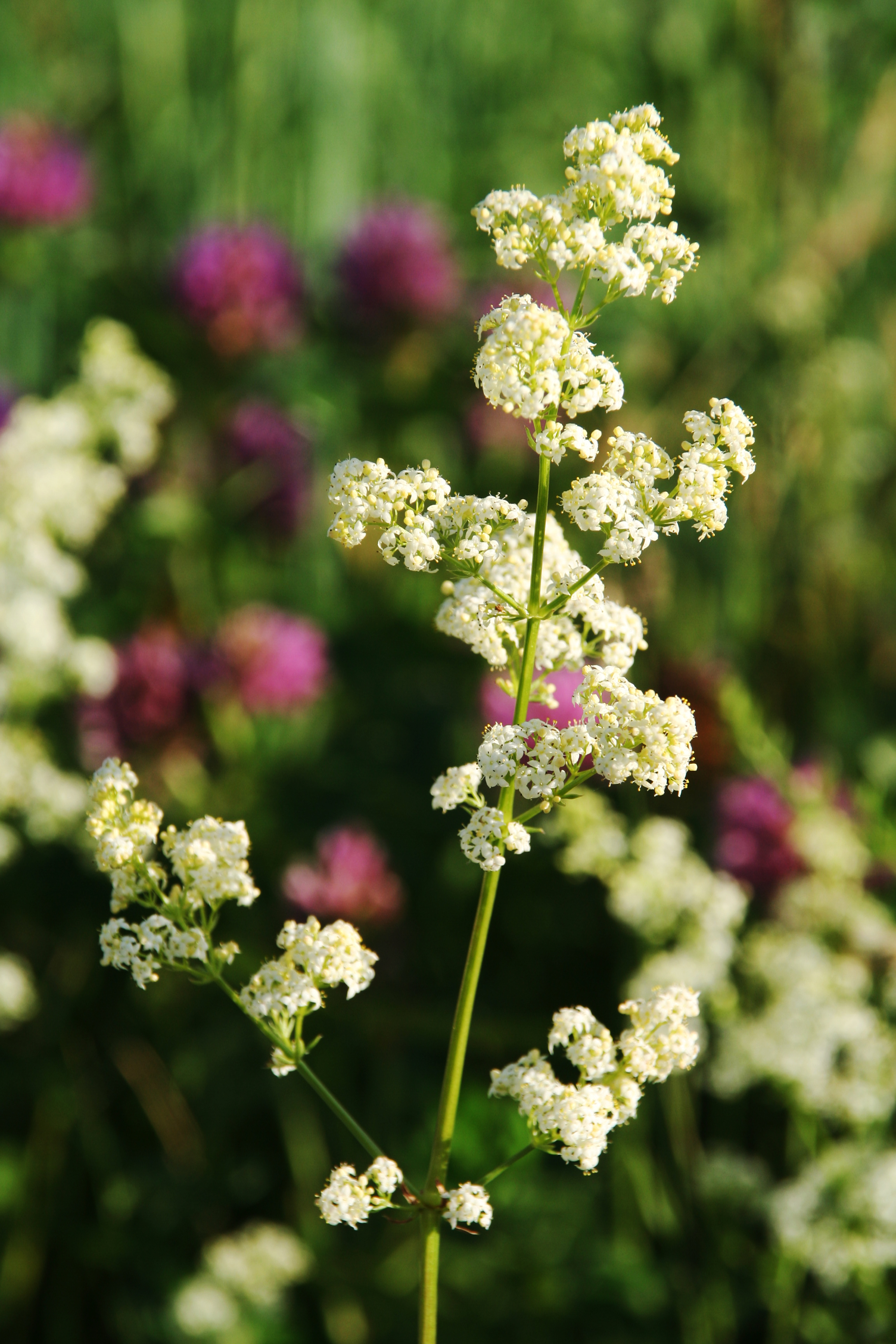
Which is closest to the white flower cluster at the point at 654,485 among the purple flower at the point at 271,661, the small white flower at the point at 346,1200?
the small white flower at the point at 346,1200

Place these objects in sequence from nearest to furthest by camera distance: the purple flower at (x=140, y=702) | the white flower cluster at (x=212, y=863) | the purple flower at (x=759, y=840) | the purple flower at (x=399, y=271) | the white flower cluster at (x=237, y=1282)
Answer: the white flower cluster at (x=212, y=863), the white flower cluster at (x=237, y=1282), the purple flower at (x=759, y=840), the purple flower at (x=140, y=702), the purple flower at (x=399, y=271)

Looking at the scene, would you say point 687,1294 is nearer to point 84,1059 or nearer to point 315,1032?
point 315,1032

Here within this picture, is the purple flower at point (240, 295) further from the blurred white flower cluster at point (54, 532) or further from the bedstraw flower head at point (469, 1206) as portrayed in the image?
the bedstraw flower head at point (469, 1206)

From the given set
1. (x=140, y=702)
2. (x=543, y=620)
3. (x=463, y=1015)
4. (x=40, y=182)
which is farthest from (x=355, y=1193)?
(x=40, y=182)

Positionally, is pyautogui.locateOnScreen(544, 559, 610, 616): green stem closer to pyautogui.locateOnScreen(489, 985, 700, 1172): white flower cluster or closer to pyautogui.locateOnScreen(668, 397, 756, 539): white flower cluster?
pyautogui.locateOnScreen(668, 397, 756, 539): white flower cluster

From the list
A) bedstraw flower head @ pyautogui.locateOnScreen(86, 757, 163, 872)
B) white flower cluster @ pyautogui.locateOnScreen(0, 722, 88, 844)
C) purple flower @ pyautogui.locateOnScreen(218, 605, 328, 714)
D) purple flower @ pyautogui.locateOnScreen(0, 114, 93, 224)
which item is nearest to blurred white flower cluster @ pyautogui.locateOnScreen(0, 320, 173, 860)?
white flower cluster @ pyautogui.locateOnScreen(0, 722, 88, 844)

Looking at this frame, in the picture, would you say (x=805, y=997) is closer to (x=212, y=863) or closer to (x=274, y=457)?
(x=212, y=863)
